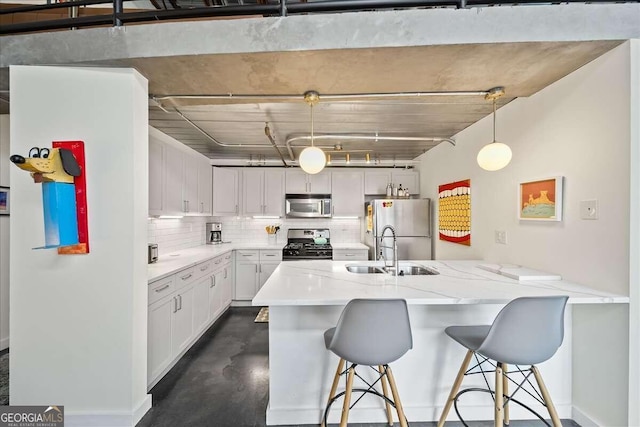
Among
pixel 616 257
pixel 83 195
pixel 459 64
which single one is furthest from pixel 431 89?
pixel 83 195

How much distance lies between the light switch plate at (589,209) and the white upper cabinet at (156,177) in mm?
3596

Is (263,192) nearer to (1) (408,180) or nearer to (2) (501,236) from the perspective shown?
(1) (408,180)

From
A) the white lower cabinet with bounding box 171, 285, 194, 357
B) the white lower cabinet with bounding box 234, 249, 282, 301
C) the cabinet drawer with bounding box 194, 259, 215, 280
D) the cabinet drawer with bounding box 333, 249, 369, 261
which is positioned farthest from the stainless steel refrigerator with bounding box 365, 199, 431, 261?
the white lower cabinet with bounding box 171, 285, 194, 357

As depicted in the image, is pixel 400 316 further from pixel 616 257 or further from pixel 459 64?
pixel 459 64

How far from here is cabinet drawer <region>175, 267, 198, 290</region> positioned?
2.65 metres

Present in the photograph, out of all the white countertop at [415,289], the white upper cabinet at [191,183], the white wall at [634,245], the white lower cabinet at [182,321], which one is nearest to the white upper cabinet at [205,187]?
the white upper cabinet at [191,183]

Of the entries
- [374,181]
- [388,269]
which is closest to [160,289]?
[388,269]

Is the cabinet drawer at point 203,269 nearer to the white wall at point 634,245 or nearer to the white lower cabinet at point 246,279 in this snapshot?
the white lower cabinet at point 246,279

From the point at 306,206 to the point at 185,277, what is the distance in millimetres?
2294

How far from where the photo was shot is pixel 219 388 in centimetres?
225

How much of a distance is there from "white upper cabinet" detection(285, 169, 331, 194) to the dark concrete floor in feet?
7.80

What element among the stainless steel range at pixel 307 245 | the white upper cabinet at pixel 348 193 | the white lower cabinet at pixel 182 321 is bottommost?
the white lower cabinet at pixel 182 321

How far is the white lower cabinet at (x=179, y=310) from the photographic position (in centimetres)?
225

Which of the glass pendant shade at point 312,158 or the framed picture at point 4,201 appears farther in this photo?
the framed picture at point 4,201
